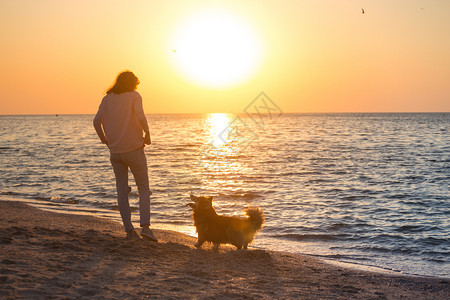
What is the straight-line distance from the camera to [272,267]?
20.0 feet

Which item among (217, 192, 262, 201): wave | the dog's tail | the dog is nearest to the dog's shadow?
the dog

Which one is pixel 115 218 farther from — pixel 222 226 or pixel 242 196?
pixel 242 196

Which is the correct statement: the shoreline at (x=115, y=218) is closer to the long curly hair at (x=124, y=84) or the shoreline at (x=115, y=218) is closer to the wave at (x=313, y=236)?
the wave at (x=313, y=236)

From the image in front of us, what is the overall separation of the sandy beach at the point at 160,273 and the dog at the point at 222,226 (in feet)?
0.82

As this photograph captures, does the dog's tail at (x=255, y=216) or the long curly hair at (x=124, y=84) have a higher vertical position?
the long curly hair at (x=124, y=84)

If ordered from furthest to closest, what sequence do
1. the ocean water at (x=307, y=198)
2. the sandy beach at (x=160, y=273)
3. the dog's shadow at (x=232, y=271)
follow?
the ocean water at (x=307, y=198)
the dog's shadow at (x=232, y=271)
the sandy beach at (x=160, y=273)

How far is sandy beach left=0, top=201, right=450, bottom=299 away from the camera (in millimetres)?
4422

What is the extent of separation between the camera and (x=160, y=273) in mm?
5160

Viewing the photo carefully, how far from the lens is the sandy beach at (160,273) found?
4.42m

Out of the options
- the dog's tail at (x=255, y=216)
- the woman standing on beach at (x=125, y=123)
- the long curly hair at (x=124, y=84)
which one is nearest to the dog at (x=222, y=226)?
the dog's tail at (x=255, y=216)

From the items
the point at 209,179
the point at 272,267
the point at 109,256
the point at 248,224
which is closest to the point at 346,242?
the point at 248,224

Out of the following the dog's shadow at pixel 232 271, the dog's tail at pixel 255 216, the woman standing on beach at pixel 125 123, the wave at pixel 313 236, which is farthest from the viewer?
the wave at pixel 313 236

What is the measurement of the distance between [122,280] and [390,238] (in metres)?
6.35

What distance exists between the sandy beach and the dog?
249 mm
